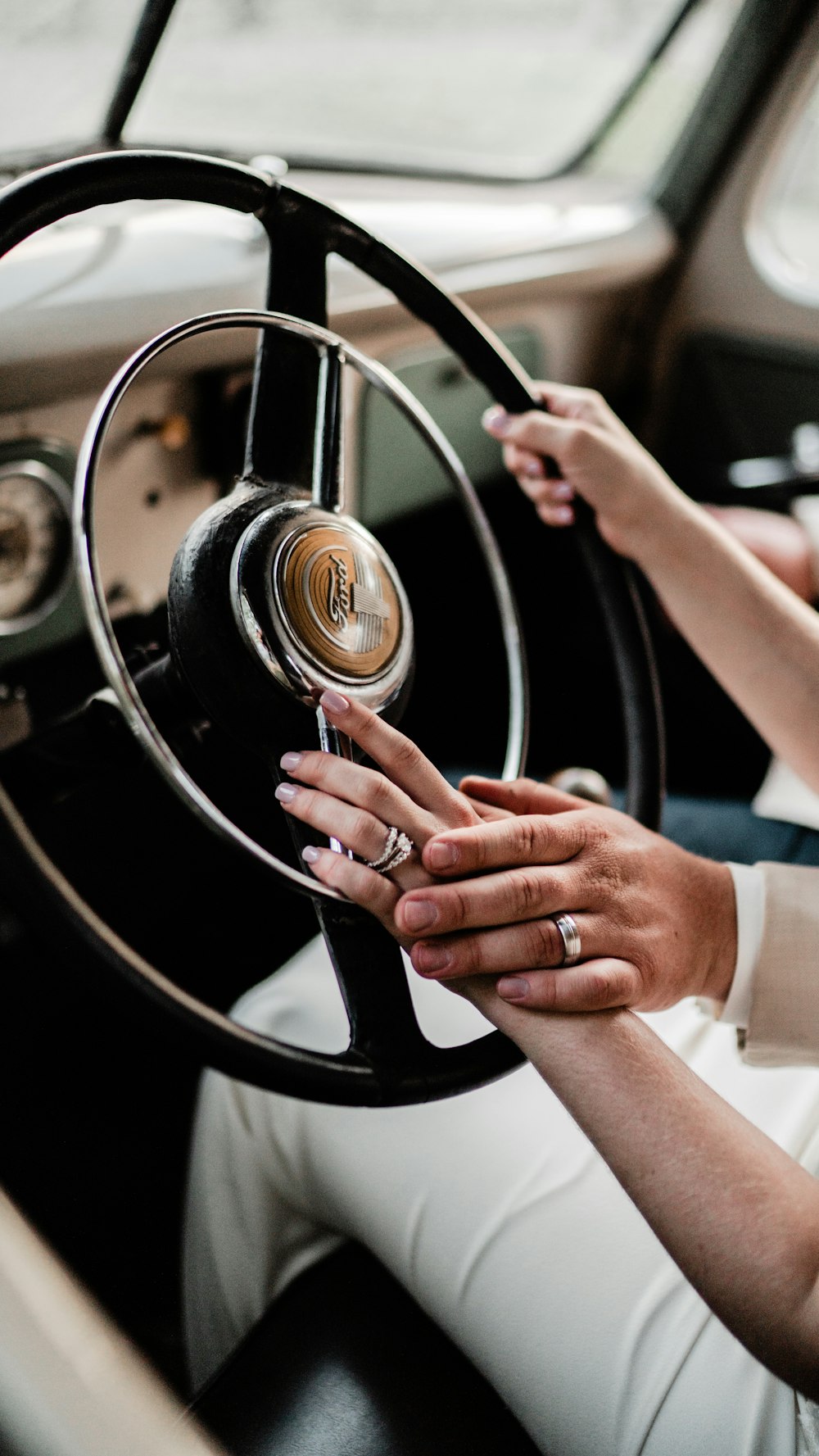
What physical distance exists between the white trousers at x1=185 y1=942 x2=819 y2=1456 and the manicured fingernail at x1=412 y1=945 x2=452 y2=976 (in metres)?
0.19

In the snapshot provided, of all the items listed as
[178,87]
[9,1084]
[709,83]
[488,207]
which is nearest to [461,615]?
[9,1084]

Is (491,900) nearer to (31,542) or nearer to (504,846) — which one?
(504,846)

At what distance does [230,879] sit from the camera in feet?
4.09

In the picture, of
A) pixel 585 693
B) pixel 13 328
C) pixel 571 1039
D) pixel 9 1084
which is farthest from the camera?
pixel 585 693

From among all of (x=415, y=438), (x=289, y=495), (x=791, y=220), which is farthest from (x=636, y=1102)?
(x=791, y=220)

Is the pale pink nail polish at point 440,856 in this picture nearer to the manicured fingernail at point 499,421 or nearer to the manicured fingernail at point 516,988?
the manicured fingernail at point 516,988

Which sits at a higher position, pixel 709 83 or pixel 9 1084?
pixel 709 83

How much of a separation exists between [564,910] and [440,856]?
0.30 ft

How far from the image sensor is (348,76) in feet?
5.46

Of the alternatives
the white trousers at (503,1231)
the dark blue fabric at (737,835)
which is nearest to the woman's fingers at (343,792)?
the white trousers at (503,1231)

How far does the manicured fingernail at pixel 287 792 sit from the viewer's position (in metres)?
0.56

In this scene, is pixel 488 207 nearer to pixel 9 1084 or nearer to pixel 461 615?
pixel 461 615

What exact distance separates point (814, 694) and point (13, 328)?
0.70m

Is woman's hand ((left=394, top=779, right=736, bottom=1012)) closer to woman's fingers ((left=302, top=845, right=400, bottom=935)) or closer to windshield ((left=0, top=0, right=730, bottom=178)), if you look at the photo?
woman's fingers ((left=302, top=845, right=400, bottom=935))
